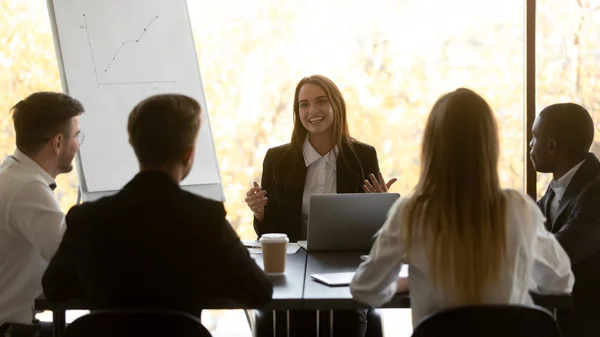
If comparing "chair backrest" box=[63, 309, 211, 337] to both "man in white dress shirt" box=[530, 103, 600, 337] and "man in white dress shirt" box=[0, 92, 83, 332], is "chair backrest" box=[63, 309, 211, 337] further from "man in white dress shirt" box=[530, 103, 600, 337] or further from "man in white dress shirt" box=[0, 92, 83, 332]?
"man in white dress shirt" box=[530, 103, 600, 337]

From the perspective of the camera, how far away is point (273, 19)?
12.0 feet

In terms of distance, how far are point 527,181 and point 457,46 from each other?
78 centimetres

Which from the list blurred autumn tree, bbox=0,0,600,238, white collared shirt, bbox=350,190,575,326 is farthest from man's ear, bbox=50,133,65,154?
blurred autumn tree, bbox=0,0,600,238

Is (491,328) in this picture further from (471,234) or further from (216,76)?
(216,76)

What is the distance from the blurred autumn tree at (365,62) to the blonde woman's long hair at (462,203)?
6.34ft

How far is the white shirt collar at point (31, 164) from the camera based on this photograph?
7.17ft

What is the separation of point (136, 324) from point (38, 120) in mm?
998

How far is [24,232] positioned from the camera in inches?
82.2

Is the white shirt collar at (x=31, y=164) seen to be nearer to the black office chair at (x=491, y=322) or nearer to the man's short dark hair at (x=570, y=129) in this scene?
the black office chair at (x=491, y=322)

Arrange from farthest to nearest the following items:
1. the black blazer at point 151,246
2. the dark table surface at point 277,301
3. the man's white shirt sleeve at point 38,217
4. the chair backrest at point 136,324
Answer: the man's white shirt sleeve at point 38,217, the dark table surface at point 277,301, the black blazer at point 151,246, the chair backrest at point 136,324

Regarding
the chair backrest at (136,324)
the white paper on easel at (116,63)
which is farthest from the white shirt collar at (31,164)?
the white paper on easel at (116,63)

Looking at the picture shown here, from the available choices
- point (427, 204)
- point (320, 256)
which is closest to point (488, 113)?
point (427, 204)

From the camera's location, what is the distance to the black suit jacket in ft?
7.41

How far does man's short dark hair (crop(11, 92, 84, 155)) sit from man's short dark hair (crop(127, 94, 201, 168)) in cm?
64
